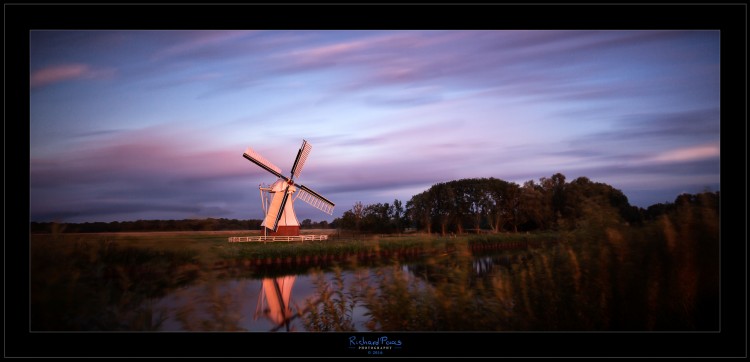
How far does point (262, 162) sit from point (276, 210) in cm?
328

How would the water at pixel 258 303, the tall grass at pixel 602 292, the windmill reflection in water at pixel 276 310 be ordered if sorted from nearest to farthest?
the water at pixel 258 303 < the tall grass at pixel 602 292 < the windmill reflection in water at pixel 276 310

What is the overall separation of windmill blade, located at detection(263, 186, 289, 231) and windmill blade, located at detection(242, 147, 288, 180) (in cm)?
115

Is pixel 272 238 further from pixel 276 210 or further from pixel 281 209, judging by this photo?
pixel 276 210

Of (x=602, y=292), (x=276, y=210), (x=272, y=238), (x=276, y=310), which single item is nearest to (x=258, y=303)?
(x=276, y=310)

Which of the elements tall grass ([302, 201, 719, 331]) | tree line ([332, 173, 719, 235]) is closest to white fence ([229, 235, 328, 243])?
tree line ([332, 173, 719, 235])

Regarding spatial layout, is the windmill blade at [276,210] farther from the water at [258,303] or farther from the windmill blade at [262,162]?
the water at [258,303]

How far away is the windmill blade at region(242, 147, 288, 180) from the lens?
22122 mm

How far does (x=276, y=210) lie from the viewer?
24.6m

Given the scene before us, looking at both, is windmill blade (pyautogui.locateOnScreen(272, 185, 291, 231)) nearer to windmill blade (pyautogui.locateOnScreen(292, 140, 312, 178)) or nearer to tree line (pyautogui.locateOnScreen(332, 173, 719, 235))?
windmill blade (pyautogui.locateOnScreen(292, 140, 312, 178))

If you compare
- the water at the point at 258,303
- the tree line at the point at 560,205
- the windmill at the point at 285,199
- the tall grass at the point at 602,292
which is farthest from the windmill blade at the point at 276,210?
the tall grass at the point at 602,292

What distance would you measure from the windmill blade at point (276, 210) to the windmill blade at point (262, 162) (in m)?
1.15

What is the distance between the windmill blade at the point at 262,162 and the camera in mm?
22122
